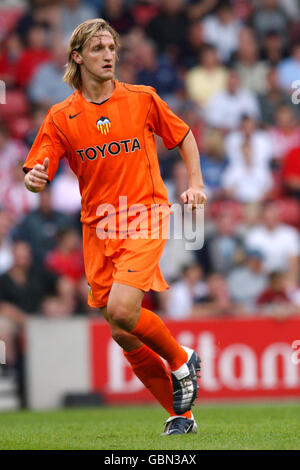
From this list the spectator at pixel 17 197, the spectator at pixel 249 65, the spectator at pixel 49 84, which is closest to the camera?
the spectator at pixel 17 197

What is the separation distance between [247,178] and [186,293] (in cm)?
220

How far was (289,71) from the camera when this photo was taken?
14.5 meters

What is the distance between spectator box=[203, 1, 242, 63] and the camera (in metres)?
14.9

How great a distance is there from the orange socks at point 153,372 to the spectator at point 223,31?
31.4 ft

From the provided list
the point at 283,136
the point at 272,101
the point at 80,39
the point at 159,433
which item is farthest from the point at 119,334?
the point at 272,101

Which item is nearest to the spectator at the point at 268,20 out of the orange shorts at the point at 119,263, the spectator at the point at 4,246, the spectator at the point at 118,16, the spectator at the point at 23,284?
the spectator at the point at 118,16

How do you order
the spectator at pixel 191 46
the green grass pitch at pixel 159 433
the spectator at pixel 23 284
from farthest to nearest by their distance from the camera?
the spectator at pixel 191 46 < the spectator at pixel 23 284 < the green grass pitch at pixel 159 433

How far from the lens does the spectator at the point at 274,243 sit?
38.8 ft

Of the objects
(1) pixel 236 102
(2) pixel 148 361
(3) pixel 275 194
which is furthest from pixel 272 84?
(2) pixel 148 361

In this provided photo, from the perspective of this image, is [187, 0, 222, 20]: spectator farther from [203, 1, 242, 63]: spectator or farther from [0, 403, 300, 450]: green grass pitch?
[0, 403, 300, 450]: green grass pitch

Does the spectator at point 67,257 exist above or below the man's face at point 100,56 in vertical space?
below

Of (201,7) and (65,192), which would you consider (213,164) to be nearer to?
(65,192)

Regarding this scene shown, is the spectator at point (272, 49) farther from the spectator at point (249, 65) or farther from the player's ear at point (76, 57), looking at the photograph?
the player's ear at point (76, 57)

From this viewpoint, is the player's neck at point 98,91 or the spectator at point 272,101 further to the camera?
the spectator at point 272,101
